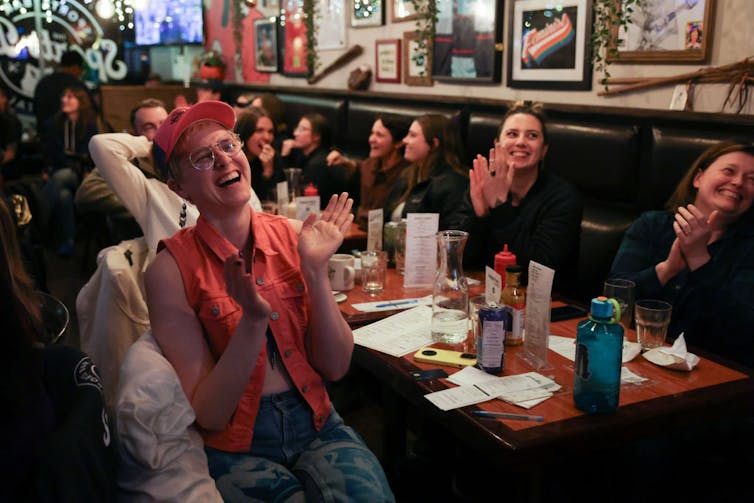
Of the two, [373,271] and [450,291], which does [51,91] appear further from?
[450,291]

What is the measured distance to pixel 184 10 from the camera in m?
8.36

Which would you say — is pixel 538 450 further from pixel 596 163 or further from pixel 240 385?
pixel 596 163

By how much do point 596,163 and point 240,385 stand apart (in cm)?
235

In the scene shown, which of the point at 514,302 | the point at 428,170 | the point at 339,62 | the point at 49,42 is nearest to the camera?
the point at 514,302

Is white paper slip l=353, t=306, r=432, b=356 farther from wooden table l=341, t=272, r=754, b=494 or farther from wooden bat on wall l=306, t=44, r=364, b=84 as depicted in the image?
wooden bat on wall l=306, t=44, r=364, b=84

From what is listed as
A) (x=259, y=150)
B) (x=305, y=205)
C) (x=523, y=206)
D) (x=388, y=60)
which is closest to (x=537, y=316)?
(x=523, y=206)

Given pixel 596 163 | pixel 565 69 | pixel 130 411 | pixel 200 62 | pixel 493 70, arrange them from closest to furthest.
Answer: pixel 130 411 → pixel 596 163 → pixel 565 69 → pixel 493 70 → pixel 200 62

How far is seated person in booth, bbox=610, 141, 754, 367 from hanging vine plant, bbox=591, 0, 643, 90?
1.09 meters

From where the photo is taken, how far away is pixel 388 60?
211 inches

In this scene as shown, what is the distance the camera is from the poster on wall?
27.1ft

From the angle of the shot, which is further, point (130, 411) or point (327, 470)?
point (327, 470)

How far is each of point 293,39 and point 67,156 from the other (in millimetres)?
2207

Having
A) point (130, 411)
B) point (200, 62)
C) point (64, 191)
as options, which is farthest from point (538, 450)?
point (200, 62)

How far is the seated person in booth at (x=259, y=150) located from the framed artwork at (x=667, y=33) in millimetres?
2052
